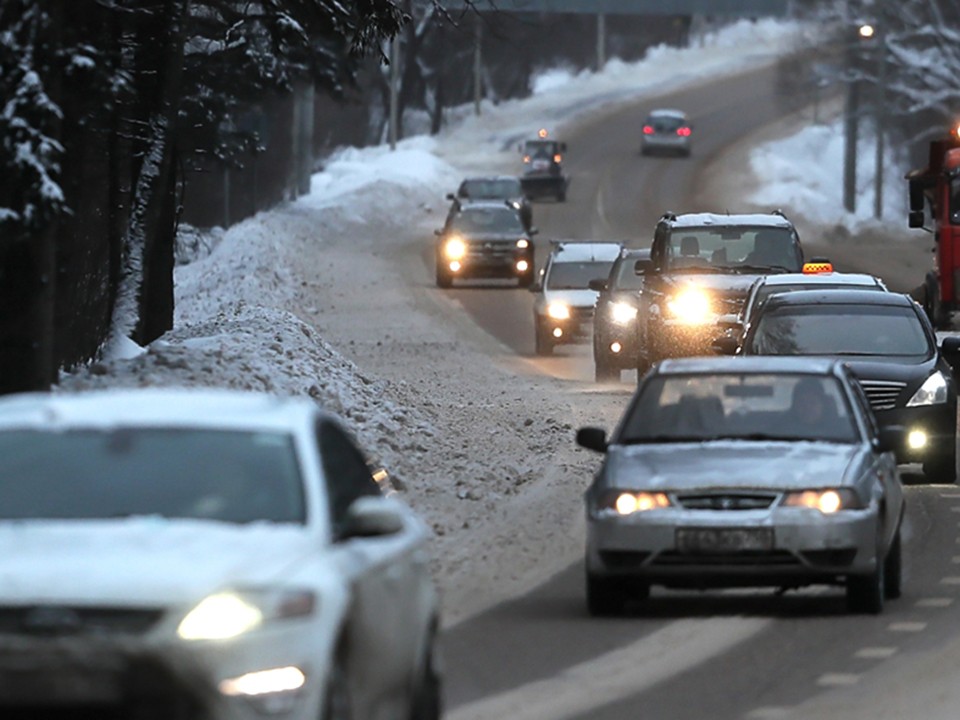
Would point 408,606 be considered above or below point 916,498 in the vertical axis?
above

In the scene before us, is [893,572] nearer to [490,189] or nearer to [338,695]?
[338,695]

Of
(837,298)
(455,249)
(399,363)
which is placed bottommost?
(399,363)

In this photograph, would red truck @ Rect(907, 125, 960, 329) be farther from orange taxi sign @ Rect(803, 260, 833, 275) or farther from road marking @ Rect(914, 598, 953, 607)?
road marking @ Rect(914, 598, 953, 607)

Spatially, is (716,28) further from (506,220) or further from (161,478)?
(161,478)

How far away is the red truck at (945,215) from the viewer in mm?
36344

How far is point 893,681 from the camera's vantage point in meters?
11.2

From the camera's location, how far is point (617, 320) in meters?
33.2

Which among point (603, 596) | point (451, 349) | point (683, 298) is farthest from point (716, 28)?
point (603, 596)

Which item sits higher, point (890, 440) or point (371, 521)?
point (371, 521)

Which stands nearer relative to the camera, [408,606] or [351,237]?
[408,606]

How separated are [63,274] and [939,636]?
31.9 feet

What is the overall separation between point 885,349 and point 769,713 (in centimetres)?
1146

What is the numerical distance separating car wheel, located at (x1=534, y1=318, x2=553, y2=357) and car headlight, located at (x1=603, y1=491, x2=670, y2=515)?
1037 inches

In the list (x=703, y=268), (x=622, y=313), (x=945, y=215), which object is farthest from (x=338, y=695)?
(x=945, y=215)
